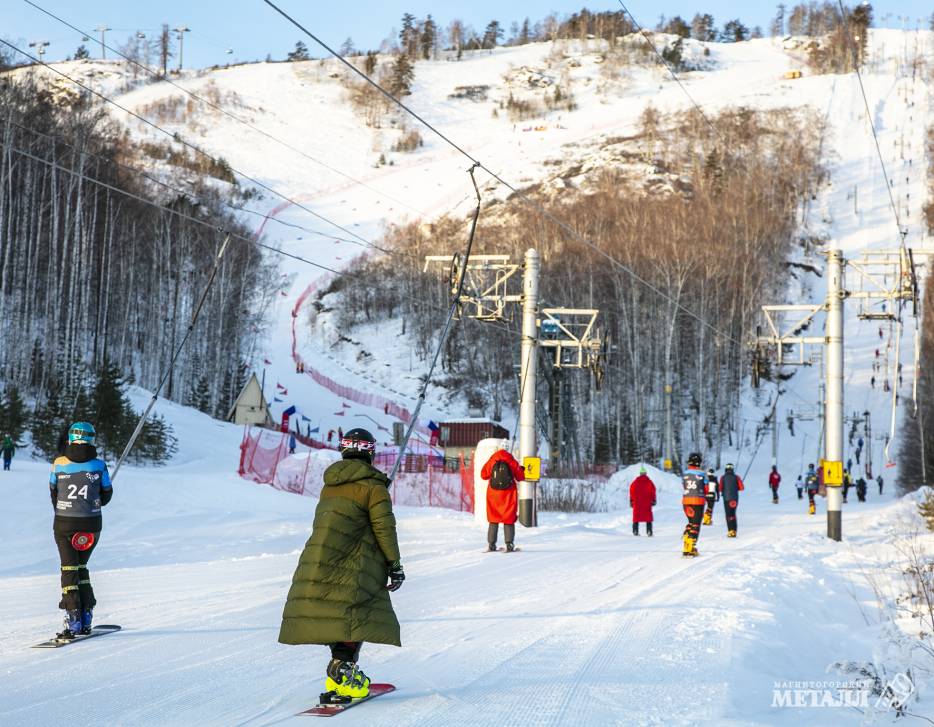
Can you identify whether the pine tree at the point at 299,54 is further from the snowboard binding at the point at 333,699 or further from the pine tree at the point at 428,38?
the snowboard binding at the point at 333,699

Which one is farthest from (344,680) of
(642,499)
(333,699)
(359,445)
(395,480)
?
(395,480)

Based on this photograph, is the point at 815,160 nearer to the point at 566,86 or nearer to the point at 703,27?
the point at 566,86

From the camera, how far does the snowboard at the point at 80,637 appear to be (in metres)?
8.34

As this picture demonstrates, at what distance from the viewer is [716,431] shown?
62.9 metres

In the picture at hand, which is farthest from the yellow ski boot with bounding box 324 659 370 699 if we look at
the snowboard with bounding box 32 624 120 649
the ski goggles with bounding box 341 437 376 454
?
the snowboard with bounding box 32 624 120 649

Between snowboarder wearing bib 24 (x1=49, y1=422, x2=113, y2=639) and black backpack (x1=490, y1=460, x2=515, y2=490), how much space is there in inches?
341

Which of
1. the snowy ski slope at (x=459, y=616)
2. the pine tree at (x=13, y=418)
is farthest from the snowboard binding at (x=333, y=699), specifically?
the pine tree at (x=13, y=418)

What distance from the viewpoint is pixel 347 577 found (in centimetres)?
623

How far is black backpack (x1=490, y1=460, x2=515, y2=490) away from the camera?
55.0 ft

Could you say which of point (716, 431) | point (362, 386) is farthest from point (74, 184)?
point (716, 431)

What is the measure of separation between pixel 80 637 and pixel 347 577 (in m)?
3.61

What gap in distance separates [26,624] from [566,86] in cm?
14710

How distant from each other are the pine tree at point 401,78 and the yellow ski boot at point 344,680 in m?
147

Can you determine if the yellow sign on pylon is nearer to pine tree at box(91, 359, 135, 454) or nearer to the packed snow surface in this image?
the packed snow surface
